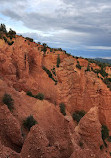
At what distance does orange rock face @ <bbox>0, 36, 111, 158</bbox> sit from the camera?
7.01m

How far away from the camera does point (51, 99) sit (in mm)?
16766

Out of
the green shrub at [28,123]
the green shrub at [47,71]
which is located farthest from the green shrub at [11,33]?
the green shrub at [28,123]

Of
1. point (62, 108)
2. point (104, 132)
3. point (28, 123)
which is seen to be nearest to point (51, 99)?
point (62, 108)

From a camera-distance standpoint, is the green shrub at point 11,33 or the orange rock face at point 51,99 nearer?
the orange rock face at point 51,99

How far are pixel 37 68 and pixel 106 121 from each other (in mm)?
12189

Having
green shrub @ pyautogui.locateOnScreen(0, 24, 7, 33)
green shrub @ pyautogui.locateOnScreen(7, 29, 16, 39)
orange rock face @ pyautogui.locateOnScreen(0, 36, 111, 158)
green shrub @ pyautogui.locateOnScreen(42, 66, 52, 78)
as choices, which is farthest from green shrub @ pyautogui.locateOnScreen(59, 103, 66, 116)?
green shrub @ pyautogui.locateOnScreen(0, 24, 7, 33)

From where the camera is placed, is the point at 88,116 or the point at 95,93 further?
the point at 95,93

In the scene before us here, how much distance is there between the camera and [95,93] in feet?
61.6

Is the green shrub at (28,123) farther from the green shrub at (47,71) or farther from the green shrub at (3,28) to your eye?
the green shrub at (3,28)

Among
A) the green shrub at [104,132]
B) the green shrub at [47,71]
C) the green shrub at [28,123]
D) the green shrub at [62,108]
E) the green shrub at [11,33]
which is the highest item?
the green shrub at [11,33]

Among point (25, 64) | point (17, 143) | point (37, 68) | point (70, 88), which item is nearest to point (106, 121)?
point (70, 88)

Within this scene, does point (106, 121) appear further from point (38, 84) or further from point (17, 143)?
point (17, 143)

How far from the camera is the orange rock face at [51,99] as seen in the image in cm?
701

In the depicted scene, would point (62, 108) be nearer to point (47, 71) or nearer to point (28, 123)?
point (47, 71)
